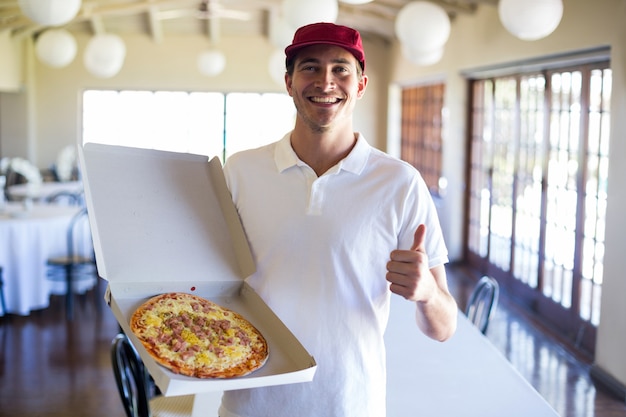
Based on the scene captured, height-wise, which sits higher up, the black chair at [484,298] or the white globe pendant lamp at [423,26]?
the white globe pendant lamp at [423,26]

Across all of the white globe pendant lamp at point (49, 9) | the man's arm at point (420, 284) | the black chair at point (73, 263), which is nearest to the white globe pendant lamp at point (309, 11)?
the white globe pendant lamp at point (49, 9)

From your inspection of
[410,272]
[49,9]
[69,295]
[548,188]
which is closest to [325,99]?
[410,272]

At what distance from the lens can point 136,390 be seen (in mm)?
2658

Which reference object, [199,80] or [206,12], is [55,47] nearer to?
[206,12]

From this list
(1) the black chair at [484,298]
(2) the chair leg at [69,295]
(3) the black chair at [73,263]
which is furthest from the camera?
(3) the black chair at [73,263]

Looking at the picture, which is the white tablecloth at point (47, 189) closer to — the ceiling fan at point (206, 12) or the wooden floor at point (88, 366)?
the ceiling fan at point (206, 12)

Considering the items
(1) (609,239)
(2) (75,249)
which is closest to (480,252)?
(1) (609,239)

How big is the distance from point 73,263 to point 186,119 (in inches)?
285

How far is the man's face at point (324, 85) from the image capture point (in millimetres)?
1504

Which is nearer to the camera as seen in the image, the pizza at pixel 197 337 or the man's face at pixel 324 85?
the pizza at pixel 197 337

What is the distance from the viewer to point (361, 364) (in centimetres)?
149

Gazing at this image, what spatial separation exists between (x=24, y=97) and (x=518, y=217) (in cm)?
815

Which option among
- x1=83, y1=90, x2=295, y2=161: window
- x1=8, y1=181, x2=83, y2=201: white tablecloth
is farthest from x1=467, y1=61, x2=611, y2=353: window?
x1=83, y1=90, x2=295, y2=161: window

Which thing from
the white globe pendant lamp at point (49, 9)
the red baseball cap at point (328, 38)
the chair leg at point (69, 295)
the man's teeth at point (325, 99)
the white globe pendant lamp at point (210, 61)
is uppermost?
the white globe pendant lamp at point (210, 61)
